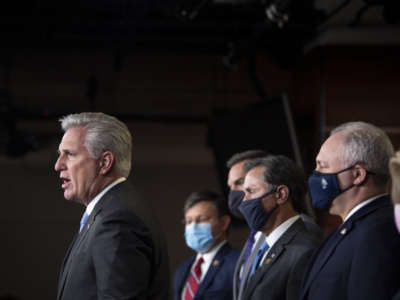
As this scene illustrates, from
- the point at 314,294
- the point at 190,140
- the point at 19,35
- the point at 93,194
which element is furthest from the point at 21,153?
the point at 314,294

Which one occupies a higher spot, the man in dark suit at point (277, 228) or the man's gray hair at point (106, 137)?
the man's gray hair at point (106, 137)

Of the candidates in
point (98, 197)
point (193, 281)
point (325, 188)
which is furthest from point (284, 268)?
point (193, 281)

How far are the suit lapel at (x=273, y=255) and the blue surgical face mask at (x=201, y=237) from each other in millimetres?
1307

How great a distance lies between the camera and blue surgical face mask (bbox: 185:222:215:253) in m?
4.35

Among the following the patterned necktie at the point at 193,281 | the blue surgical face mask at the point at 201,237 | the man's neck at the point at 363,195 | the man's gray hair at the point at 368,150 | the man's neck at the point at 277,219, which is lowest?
the patterned necktie at the point at 193,281

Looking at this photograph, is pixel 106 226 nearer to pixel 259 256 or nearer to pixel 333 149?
pixel 333 149

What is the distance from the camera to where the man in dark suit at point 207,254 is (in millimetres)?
4098

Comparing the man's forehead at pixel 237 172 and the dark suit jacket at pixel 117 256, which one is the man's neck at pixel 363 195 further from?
the man's forehead at pixel 237 172

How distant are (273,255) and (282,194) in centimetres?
33

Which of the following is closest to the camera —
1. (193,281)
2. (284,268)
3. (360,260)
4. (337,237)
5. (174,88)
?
(360,260)

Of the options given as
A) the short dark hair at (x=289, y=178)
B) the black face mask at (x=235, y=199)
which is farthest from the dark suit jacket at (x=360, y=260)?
the black face mask at (x=235, y=199)

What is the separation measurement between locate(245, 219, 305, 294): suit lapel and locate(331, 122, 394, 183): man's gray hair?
583 mm

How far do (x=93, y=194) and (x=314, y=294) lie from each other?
0.89m

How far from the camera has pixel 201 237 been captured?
436 centimetres
